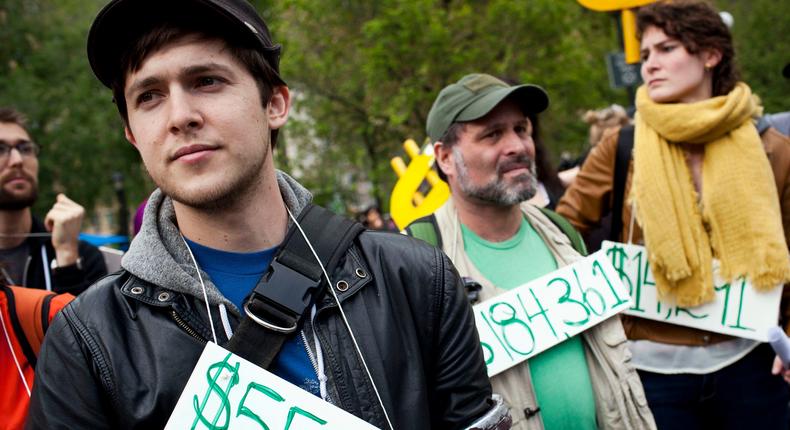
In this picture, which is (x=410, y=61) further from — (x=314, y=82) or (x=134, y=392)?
(x=134, y=392)

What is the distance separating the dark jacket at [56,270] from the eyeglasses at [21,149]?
1.22 feet

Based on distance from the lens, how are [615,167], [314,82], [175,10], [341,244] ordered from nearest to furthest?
[175,10] < [341,244] < [615,167] < [314,82]

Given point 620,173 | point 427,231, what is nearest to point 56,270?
point 427,231

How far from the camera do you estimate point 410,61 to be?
44.8ft

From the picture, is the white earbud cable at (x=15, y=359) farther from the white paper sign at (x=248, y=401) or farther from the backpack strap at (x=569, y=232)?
the backpack strap at (x=569, y=232)

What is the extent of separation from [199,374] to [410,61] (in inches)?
489

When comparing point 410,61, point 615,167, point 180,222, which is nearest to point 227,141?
point 180,222

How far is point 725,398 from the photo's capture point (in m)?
3.13

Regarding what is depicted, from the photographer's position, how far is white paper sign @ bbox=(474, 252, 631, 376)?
2689mm

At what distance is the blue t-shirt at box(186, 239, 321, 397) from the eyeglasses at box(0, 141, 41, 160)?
8.49 ft

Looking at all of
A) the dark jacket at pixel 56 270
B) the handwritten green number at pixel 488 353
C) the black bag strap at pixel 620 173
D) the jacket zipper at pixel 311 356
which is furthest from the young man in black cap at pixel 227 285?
the dark jacket at pixel 56 270

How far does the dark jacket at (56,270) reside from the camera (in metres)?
3.71

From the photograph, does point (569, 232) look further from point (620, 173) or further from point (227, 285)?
point (227, 285)

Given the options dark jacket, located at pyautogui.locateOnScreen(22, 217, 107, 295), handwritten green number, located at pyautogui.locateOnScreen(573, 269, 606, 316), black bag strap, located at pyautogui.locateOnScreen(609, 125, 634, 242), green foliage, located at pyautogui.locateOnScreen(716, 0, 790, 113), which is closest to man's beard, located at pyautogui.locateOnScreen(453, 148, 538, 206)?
handwritten green number, located at pyautogui.locateOnScreen(573, 269, 606, 316)
